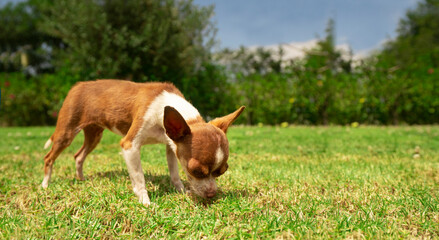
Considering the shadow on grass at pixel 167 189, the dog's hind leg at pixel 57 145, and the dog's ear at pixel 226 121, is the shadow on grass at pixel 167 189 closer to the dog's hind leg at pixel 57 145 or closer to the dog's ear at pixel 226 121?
the dog's hind leg at pixel 57 145

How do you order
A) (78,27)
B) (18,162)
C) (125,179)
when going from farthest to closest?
(78,27)
(18,162)
(125,179)

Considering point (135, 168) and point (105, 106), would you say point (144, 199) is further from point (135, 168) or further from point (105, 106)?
point (105, 106)

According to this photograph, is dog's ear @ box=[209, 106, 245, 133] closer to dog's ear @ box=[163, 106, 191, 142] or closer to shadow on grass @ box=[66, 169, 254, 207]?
dog's ear @ box=[163, 106, 191, 142]

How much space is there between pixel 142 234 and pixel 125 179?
1.56 metres

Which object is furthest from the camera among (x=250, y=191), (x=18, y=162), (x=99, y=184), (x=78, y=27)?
(x=78, y=27)

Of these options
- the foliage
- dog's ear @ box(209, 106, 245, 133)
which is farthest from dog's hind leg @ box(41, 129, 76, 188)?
the foliage

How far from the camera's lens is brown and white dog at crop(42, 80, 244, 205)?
2.65 metres

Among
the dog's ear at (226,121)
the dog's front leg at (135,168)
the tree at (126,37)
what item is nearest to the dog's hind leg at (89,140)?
the dog's front leg at (135,168)

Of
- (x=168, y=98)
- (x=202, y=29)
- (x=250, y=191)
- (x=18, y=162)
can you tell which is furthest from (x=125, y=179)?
(x=202, y=29)

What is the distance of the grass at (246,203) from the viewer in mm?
2271

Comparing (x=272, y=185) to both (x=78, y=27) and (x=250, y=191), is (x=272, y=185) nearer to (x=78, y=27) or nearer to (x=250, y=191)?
(x=250, y=191)

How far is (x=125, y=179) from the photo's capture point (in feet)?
12.3

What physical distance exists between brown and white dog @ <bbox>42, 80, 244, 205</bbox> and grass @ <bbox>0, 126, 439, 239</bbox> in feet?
0.91

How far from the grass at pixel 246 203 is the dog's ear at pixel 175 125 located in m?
0.62
